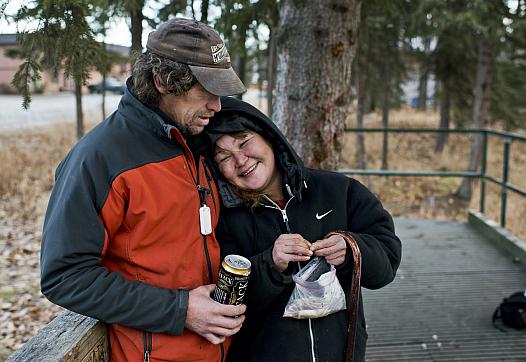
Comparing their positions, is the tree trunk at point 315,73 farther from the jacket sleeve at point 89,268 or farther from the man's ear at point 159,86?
the jacket sleeve at point 89,268

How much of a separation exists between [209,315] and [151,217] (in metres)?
0.37

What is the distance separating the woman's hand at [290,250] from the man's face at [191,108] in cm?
49

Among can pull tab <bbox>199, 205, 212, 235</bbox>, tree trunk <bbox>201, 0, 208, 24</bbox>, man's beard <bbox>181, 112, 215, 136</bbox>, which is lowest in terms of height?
can pull tab <bbox>199, 205, 212, 235</bbox>

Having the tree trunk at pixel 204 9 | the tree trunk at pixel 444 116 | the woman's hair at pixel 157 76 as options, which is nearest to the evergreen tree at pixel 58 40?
the tree trunk at pixel 204 9

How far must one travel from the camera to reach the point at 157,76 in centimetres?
182

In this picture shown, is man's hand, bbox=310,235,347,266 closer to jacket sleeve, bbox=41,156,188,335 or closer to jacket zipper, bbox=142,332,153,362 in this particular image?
jacket sleeve, bbox=41,156,188,335

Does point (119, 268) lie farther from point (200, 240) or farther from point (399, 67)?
point (399, 67)

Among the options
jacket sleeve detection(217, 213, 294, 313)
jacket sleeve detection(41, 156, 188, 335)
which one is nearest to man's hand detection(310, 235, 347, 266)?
jacket sleeve detection(217, 213, 294, 313)

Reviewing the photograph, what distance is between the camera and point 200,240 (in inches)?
73.9

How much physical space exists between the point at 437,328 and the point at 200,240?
270 cm

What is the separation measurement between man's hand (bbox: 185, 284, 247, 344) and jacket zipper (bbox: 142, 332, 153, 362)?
123 millimetres

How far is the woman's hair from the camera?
180 centimetres

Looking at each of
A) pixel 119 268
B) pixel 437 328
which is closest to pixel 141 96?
pixel 119 268

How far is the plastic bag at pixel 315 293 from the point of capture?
195cm
